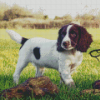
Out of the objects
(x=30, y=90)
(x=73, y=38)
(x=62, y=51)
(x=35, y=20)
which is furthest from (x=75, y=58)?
(x=35, y=20)

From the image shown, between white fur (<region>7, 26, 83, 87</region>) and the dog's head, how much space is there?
16 cm

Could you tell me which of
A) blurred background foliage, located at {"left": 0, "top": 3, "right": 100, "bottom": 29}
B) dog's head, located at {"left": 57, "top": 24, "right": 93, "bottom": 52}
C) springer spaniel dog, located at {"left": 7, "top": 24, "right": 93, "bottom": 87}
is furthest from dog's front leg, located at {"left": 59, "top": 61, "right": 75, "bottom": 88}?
blurred background foliage, located at {"left": 0, "top": 3, "right": 100, "bottom": 29}

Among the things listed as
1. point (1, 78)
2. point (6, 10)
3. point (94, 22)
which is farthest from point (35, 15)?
point (1, 78)

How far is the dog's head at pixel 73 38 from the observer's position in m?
3.48

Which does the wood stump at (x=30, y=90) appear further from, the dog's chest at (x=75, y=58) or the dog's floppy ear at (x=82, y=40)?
the dog's floppy ear at (x=82, y=40)

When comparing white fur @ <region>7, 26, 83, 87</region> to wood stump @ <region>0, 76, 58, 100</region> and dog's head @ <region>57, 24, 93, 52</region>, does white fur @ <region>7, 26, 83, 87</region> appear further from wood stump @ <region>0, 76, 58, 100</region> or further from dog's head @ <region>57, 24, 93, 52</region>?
wood stump @ <region>0, 76, 58, 100</region>

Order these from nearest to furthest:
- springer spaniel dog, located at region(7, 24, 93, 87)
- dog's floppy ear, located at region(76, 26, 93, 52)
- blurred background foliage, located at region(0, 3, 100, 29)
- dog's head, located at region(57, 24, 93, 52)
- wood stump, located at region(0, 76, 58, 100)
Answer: wood stump, located at region(0, 76, 58, 100) → dog's head, located at region(57, 24, 93, 52) → springer spaniel dog, located at region(7, 24, 93, 87) → dog's floppy ear, located at region(76, 26, 93, 52) → blurred background foliage, located at region(0, 3, 100, 29)


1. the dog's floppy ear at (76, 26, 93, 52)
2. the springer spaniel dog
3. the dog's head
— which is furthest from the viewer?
the dog's floppy ear at (76, 26, 93, 52)

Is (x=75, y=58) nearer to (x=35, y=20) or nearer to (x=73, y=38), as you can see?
(x=73, y=38)

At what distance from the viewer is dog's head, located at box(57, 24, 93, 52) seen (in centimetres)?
348

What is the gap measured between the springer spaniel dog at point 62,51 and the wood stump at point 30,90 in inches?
26.6

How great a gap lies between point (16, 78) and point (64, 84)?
123cm

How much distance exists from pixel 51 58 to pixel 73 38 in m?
0.75

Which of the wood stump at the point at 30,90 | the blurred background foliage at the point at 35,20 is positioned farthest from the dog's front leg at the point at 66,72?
the blurred background foliage at the point at 35,20
